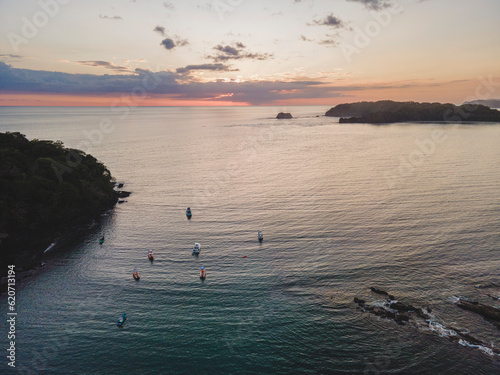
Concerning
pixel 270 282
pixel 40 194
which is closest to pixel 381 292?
pixel 270 282

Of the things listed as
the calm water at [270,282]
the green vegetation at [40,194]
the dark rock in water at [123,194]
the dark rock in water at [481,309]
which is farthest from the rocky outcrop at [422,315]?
the dark rock in water at [123,194]

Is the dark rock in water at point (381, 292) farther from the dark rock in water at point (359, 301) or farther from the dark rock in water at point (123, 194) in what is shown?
the dark rock in water at point (123, 194)

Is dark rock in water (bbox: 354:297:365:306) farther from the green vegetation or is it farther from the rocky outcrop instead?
the green vegetation

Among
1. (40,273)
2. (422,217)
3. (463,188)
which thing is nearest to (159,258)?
(40,273)

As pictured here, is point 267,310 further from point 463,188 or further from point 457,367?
point 463,188

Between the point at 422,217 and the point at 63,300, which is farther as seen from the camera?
the point at 422,217

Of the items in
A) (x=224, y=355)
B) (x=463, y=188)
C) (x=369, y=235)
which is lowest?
(x=224, y=355)

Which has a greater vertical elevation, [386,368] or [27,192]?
[27,192]
